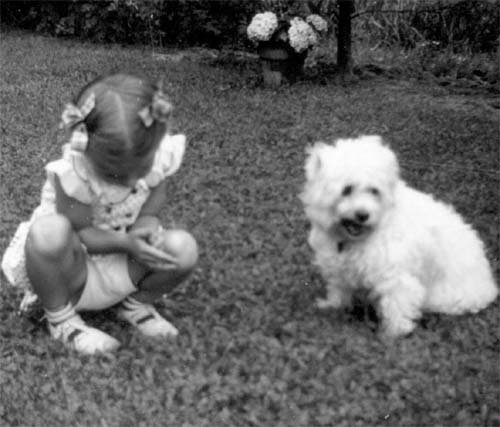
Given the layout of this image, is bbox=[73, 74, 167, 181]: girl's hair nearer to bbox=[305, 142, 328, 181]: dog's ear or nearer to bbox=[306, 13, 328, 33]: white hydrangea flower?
bbox=[305, 142, 328, 181]: dog's ear

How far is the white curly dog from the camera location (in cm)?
342

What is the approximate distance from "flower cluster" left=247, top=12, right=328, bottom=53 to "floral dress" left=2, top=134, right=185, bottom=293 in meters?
5.87

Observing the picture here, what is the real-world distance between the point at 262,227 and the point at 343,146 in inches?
66.3

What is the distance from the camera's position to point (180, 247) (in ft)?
11.1

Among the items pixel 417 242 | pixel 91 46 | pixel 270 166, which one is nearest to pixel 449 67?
pixel 270 166

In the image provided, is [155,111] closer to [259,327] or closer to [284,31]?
[259,327]

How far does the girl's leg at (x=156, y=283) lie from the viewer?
11.1 feet

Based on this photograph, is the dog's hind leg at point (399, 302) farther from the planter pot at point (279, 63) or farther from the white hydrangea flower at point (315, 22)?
the white hydrangea flower at point (315, 22)

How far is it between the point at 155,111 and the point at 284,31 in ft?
21.3

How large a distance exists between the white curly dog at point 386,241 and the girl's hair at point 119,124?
0.89 meters

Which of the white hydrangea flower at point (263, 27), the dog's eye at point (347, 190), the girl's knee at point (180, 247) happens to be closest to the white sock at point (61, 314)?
the girl's knee at point (180, 247)

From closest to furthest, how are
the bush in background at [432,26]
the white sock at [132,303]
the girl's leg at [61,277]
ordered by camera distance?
the girl's leg at [61,277] → the white sock at [132,303] → the bush in background at [432,26]

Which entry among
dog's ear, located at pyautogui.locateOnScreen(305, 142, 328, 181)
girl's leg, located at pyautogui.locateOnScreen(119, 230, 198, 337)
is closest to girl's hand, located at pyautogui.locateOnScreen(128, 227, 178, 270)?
girl's leg, located at pyautogui.locateOnScreen(119, 230, 198, 337)

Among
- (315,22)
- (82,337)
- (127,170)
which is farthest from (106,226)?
(315,22)
